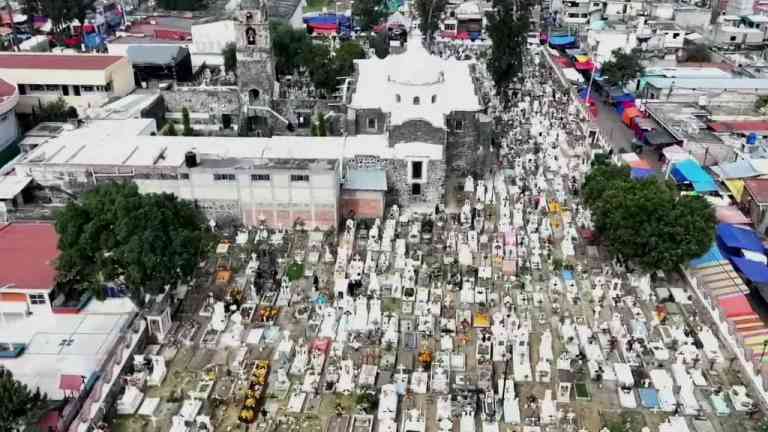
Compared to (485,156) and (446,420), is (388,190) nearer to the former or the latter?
(485,156)

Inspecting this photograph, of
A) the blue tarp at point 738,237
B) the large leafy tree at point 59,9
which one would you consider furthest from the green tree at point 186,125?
the blue tarp at point 738,237

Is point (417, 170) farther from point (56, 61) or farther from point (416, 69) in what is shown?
point (56, 61)

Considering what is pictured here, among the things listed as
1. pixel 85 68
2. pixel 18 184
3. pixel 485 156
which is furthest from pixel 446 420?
pixel 85 68


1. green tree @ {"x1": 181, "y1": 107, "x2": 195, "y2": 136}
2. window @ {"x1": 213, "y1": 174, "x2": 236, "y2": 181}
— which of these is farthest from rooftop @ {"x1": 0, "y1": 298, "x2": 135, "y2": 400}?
green tree @ {"x1": 181, "y1": 107, "x2": 195, "y2": 136}

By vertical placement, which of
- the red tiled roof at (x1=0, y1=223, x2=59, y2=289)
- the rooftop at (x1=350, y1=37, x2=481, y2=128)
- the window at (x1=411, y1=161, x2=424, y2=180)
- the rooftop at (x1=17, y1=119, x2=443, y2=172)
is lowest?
the red tiled roof at (x1=0, y1=223, x2=59, y2=289)

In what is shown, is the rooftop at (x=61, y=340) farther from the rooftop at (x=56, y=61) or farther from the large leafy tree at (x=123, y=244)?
the rooftop at (x=56, y=61)

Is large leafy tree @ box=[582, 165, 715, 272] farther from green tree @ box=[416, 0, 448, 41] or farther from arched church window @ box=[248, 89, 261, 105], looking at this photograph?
green tree @ box=[416, 0, 448, 41]

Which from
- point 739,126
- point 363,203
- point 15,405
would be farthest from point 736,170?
point 15,405
